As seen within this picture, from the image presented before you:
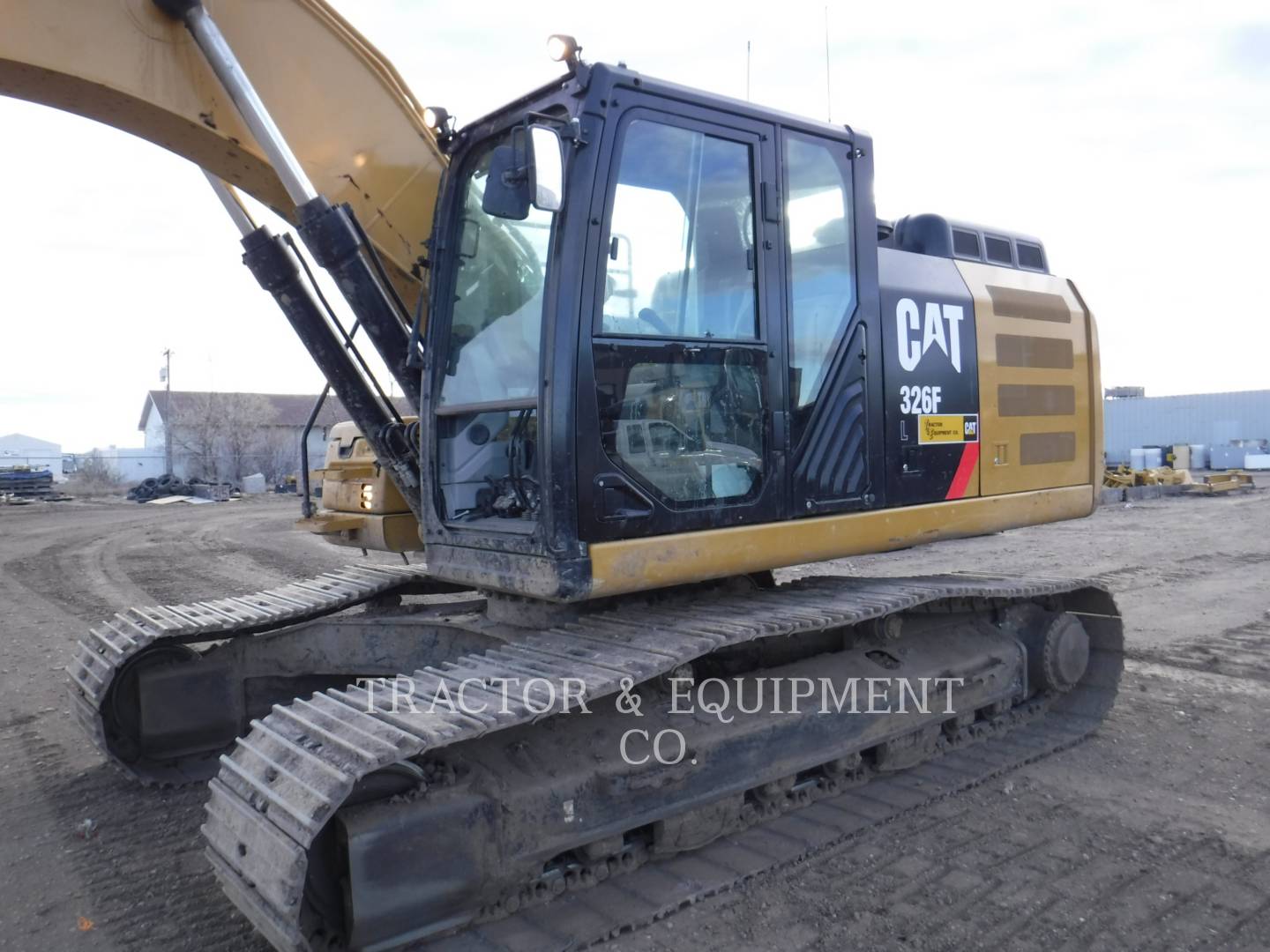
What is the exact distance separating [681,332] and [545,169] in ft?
2.65

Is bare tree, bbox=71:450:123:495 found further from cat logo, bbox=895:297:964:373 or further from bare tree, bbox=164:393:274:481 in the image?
cat logo, bbox=895:297:964:373

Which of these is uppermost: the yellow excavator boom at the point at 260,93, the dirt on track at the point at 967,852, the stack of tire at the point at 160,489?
the yellow excavator boom at the point at 260,93

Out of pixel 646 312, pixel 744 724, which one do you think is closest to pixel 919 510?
pixel 744 724

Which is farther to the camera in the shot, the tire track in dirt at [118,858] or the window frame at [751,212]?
the window frame at [751,212]

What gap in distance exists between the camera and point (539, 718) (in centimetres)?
315

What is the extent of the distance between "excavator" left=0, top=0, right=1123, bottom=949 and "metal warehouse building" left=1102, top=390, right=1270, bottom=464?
1645 inches

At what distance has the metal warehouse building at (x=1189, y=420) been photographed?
44.4 meters

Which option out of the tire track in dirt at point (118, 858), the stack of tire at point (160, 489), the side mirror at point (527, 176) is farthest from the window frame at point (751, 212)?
the stack of tire at point (160, 489)

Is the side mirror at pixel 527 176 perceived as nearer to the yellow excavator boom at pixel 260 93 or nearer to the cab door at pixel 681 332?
the cab door at pixel 681 332

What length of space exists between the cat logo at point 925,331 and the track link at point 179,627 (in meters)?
2.63

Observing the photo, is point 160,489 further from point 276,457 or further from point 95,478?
point 276,457

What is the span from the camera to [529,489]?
3682 millimetres

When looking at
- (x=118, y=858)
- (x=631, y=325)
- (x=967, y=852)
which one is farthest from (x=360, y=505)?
(x=967, y=852)

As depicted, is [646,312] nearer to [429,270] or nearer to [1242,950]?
[429,270]
